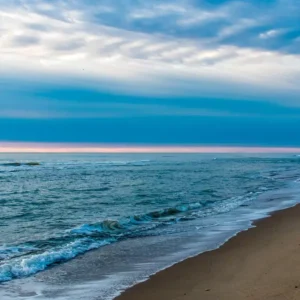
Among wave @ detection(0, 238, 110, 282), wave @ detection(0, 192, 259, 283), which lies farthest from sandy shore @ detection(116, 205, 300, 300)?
wave @ detection(0, 192, 259, 283)

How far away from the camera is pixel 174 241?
37.1ft

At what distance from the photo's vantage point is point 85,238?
11633mm

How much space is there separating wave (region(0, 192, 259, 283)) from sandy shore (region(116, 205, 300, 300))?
2669 millimetres

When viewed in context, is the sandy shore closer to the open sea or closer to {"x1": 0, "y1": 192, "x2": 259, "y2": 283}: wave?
the open sea

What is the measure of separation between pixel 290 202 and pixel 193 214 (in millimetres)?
6019

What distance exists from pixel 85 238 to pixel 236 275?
17.5 feet

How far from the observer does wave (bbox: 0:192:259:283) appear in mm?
8688

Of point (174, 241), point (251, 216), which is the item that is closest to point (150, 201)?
point (251, 216)

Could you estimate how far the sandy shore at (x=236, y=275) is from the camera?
20.8 feet

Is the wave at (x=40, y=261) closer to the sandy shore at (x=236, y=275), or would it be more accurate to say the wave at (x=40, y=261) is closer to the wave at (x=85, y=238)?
the wave at (x=85, y=238)

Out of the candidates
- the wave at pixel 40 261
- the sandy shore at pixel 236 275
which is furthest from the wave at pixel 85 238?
the sandy shore at pixel 236 275

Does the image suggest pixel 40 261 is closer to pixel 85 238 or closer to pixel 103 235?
pixel 85 238

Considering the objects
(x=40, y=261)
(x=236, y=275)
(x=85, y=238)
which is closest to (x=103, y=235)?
(x=85, y=238)

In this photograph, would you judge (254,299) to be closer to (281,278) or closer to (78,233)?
(281,278)
